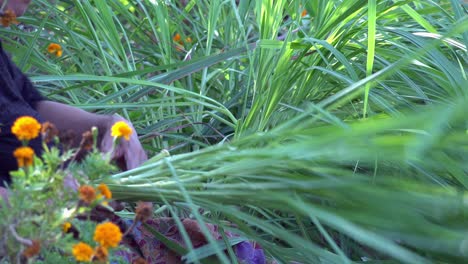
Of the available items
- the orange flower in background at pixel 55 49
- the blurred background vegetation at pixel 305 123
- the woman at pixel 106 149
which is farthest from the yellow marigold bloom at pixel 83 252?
the orange flower in background at pixel 55 49

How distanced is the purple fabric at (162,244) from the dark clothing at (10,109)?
0.23 m

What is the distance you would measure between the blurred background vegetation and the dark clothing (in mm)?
183

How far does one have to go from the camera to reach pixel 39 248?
3.07ft

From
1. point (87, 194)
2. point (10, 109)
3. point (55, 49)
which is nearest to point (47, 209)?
point (87, 194)

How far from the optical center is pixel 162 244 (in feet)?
4.88

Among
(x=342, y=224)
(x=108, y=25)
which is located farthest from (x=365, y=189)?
(x=108, y=25)

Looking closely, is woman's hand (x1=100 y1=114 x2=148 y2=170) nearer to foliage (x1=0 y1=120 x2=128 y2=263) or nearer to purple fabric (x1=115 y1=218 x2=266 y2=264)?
purple fabric (x1=115 y1=218 x2=266 y2=264)

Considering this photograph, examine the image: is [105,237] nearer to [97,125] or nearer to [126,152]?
[126,152]

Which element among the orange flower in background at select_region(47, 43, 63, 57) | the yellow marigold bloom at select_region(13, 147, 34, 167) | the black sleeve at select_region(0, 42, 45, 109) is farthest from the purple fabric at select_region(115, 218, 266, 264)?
the orange flower in background at select_region(47, 43, 63, 57)

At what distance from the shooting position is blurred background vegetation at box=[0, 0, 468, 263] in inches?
37.9

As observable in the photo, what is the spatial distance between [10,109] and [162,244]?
0.36m

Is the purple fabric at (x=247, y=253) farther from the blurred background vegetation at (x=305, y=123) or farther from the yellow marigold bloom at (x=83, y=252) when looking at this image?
the yellow marigold bloom at (x=83, y=252)

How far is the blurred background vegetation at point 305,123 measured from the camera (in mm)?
964

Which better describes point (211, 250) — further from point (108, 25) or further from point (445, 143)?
point (108, 25)
